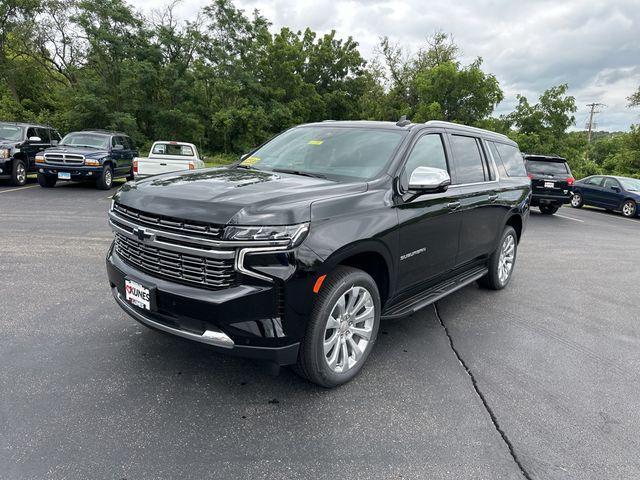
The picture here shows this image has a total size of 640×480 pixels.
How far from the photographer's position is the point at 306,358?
2.85 m

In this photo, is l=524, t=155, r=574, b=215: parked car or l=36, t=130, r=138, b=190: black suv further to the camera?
l=524, t=155, r=574, b=215: parked car

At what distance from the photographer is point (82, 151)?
13273mm

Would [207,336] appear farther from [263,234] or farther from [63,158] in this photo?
[63,158]

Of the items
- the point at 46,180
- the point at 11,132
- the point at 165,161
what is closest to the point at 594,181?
the point at 165,161

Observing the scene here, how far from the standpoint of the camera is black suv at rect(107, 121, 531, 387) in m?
2.63

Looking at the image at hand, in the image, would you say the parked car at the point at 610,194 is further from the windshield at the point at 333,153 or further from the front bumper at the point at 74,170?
→ the front bumper at the point at 74,170

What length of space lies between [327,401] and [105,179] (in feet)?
42.1

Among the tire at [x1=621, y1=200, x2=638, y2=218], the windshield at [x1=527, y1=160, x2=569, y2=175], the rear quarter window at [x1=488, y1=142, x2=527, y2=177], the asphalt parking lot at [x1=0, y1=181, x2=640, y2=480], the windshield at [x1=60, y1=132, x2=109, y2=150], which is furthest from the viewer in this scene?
the tire at [x1=621, y1=200, x2=638, y2=218]

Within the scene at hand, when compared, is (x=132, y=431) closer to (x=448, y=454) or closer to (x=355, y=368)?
(x=355, y=368)

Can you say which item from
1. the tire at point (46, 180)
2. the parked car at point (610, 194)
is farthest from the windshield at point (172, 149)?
the parked car at point (610, 194)

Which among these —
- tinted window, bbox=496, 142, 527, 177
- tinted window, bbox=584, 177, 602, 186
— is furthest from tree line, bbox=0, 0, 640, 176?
tinted window, bbox=496, 142, 527, 177

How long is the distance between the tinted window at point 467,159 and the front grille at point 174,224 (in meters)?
2.66

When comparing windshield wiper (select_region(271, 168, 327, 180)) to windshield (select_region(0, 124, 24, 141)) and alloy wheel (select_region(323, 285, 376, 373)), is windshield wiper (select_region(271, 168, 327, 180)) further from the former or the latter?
windshield (select_region(0, 124, 24, 141))

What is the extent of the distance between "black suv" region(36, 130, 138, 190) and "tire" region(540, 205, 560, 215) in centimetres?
1428
